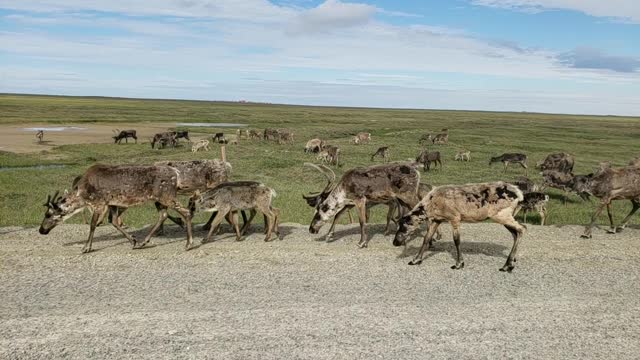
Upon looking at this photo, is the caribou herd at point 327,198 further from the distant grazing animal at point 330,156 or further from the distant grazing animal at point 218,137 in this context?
the distant grazing animal at point 218,137

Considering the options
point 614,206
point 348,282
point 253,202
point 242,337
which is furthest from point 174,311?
point 614,206

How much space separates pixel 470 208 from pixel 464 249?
1942 millimetres

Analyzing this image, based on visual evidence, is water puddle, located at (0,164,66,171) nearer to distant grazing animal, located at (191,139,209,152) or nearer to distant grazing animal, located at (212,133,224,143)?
distant grazing animal, located at (191,139,209,152)

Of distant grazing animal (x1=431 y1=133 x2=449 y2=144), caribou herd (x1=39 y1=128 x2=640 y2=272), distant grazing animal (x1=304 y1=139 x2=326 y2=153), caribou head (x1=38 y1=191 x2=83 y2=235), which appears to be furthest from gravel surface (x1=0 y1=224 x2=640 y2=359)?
distant grazing animal (x1=431 y1=133 x2=449 y2=144)

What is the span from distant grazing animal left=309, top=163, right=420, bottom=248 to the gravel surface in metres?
1.02

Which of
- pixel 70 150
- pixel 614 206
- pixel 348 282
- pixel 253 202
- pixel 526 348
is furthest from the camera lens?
pixel 70 150

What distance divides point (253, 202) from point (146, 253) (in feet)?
9.74

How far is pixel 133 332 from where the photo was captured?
26.4ft

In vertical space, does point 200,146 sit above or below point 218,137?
below

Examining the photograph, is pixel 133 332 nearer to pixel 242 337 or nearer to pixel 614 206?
pixel 242 337

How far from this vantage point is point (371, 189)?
1441 centimetres

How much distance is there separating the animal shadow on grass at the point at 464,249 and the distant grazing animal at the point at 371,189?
133 centimetres

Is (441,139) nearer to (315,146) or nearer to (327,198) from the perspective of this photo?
(315,146)

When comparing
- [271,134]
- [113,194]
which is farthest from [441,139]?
[113,194]
